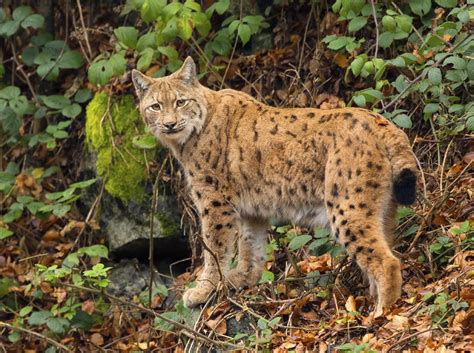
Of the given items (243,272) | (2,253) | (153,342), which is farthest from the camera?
(2,253)

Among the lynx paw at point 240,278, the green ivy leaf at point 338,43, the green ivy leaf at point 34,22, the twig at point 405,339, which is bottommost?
the lynx paw at point 240,278

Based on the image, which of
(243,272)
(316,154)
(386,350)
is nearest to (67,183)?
(243,272)

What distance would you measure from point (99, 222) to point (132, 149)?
77cm

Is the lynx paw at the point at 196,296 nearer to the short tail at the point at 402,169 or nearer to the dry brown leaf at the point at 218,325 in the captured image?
the dry brown leaf at the point at 218,325

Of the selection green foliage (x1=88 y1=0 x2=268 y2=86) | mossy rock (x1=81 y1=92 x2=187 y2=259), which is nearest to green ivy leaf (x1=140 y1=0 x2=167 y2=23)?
green foliage (x1=88 y1=0 x2=268 y2=86)

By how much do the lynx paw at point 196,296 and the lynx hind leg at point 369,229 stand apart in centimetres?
123

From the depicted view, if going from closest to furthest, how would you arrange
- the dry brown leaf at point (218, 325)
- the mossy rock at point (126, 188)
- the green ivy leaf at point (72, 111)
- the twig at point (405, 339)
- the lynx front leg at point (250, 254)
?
1. the twig at point (405, 339)
2. the dry brown leaf at point (218, 325)
3. the lynx front leg at point (250, 254)
4. the mossy rock at point (126, 188)
5. the green ivy leaf at point (72, 111)

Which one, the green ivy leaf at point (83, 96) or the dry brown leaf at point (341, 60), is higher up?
the dry brown leaf at point (341, 60)

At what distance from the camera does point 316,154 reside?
24.9 ft

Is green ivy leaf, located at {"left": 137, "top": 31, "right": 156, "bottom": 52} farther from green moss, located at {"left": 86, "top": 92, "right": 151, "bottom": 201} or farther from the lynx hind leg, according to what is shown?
the lynx hind leg

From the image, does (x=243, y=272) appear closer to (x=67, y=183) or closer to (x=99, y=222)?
(x=99, y=222)

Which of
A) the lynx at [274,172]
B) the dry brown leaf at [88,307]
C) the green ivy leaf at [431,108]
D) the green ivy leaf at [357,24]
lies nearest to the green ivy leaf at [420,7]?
the green ivy leaf at [357,24]

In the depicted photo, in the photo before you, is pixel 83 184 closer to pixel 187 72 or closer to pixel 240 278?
pixel 187 72

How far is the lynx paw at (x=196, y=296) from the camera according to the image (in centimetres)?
802
